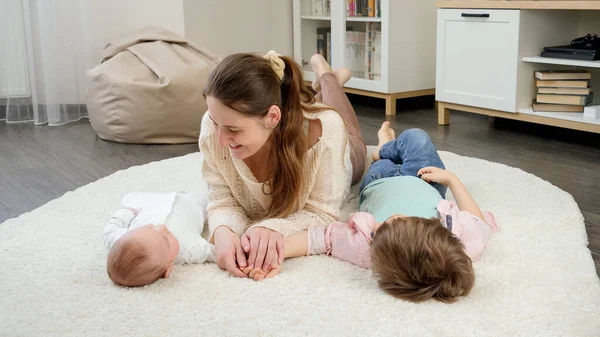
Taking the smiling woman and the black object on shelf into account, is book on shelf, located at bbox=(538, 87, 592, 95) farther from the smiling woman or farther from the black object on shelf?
the smiling woman

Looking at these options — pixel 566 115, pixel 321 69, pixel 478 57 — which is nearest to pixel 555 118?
pixel 566 115

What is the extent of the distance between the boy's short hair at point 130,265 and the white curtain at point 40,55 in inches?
90.8

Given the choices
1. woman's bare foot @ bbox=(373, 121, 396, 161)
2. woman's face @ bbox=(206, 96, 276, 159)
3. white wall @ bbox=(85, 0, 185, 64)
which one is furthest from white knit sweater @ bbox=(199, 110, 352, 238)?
white wall @ bbox=(85, 0, 185, 64)

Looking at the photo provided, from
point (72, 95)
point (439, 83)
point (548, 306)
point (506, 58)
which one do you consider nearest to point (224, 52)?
point (72, 95)

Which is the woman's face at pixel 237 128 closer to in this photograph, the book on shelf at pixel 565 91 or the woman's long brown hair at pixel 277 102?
the woman's long brown hair at pixel 277 102

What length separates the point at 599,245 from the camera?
184 cm

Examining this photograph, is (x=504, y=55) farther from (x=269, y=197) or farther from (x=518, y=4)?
(x=269, y=197)

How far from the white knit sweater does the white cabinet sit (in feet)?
5.19

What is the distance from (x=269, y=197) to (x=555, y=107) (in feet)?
5.84

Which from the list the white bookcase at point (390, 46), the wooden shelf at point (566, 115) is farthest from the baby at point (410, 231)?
the white bookcase at point (390, 46)

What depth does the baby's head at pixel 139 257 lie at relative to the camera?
5.04ft

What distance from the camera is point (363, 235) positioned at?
1.71 metres

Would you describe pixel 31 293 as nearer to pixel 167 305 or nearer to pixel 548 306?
pixel 167 305

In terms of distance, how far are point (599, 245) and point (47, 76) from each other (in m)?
2.81
